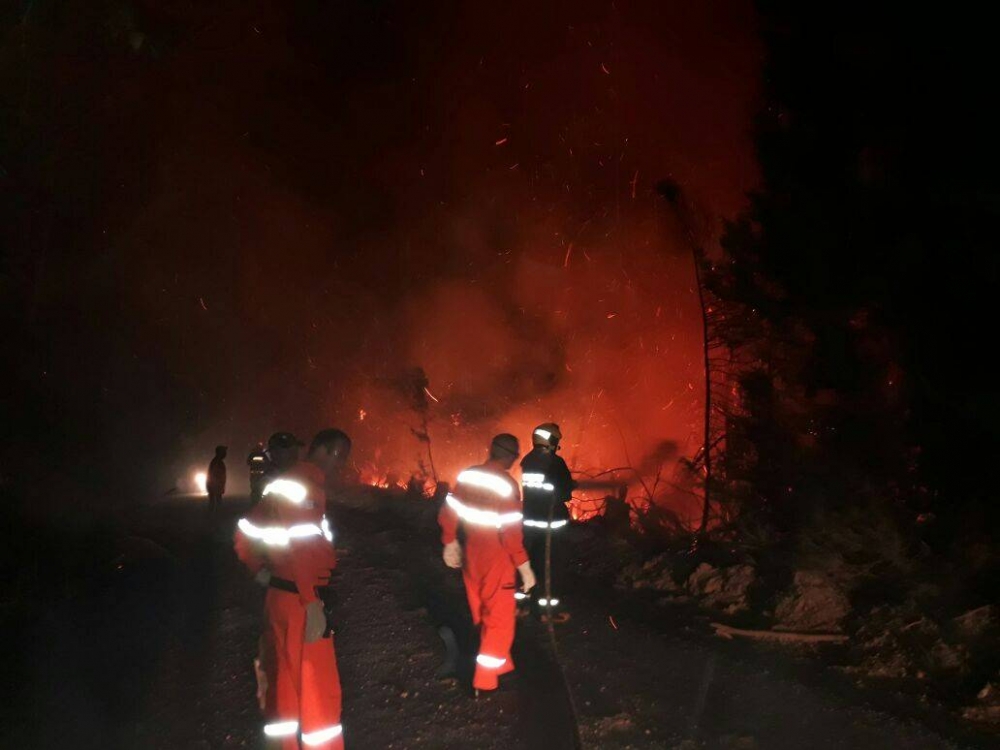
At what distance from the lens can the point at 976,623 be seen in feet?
17.7

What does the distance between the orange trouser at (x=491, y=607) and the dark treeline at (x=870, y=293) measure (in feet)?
10.6

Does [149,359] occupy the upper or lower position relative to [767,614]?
upper

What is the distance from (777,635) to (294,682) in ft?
13.2

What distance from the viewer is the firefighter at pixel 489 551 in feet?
16.1

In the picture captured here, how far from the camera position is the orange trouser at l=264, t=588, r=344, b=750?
3.79 meters

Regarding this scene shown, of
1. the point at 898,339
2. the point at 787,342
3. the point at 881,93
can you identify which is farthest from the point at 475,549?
the point at 881,93

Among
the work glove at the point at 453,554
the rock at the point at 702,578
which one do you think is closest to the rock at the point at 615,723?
the work glove at the point at 453,554

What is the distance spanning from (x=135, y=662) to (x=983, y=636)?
6435 mm

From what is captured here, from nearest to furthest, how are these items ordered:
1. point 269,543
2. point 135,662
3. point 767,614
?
point 269,543 < point 135,662 < point 767,614

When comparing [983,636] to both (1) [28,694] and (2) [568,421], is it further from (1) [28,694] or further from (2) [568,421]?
(2) [568,421]

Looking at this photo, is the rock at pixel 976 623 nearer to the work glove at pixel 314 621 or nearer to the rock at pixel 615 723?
the rock at pixel 615 723

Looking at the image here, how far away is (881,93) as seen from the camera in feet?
22.8

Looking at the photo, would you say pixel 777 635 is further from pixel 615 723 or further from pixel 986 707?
pixel 615 723

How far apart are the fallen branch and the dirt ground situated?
0.17m
